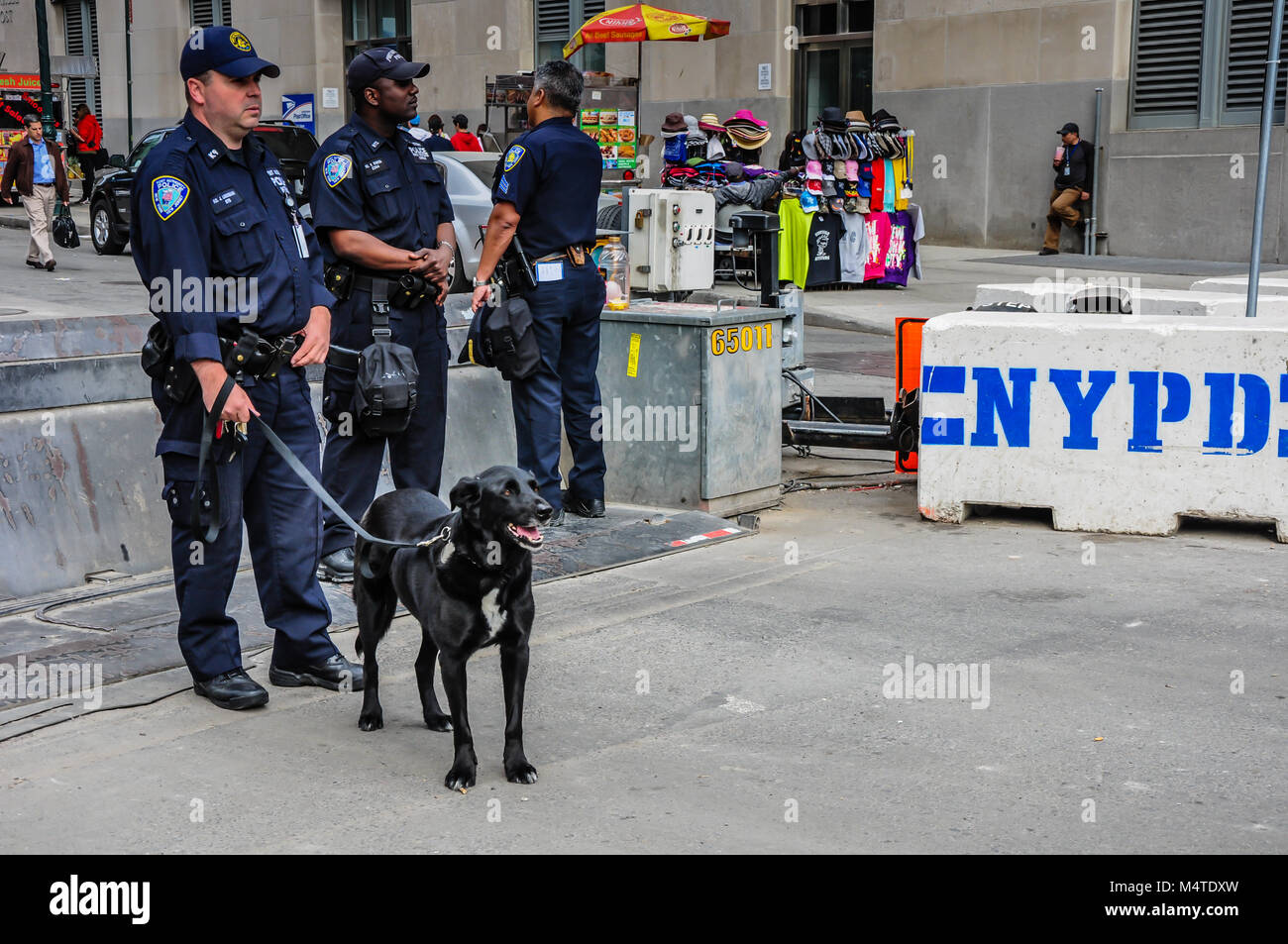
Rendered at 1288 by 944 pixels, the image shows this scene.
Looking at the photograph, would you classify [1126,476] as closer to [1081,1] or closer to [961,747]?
[961,747]

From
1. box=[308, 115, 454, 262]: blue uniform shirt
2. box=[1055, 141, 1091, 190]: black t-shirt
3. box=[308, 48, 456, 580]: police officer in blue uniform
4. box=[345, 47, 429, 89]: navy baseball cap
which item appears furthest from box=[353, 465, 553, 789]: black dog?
box=[1055, 141, 1091, 190]: black t-shirt

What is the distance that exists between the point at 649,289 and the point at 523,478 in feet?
22.4

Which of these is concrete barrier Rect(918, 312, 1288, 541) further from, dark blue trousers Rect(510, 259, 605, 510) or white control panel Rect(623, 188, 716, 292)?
white control panel Rect(623, 188, 716, 292)

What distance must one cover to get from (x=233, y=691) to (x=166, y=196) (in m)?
1.59

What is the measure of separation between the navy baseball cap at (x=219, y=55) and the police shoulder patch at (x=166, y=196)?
1.15ft

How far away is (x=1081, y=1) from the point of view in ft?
68.2

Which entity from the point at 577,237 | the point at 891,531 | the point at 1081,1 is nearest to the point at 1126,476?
the point at 891,531

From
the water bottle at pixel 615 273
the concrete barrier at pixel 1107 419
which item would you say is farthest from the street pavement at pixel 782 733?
the water bottle at pixel 615 273

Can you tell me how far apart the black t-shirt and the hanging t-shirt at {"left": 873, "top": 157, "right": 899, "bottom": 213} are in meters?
3.25

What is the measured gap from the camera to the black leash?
464cm

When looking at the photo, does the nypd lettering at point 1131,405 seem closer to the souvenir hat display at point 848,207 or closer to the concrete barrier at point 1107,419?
the concrete barrier at point 1107,419

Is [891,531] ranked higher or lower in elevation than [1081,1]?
lower

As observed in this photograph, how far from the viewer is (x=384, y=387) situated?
5.78 metres
